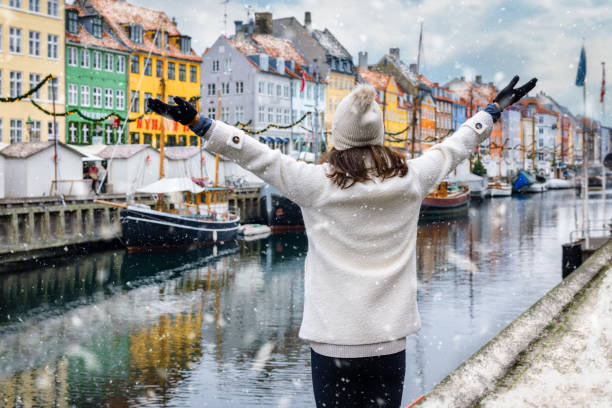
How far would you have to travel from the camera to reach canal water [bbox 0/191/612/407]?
1161 cm

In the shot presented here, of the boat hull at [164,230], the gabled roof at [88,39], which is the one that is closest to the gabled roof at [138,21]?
the gabled roof at [88,39]

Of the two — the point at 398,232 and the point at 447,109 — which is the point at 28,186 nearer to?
the point at 398,232

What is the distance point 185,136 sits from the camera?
52.1m

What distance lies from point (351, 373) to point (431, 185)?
774mm

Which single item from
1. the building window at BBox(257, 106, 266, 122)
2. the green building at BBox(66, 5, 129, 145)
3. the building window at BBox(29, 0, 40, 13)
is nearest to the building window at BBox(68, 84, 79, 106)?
the green building at BBox(66, 5, 129, 145)

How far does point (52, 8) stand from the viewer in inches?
1647

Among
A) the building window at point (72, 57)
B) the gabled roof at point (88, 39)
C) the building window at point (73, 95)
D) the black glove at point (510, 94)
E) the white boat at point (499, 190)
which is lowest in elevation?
the white boat at point (499, 190)

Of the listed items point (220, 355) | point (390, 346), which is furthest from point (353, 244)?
point (220, 355)

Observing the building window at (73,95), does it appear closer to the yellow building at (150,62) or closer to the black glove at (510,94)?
the yellow building at (150,62)

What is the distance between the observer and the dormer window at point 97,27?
46094 millimetres

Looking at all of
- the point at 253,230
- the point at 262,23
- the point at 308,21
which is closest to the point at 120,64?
the point at 253,230

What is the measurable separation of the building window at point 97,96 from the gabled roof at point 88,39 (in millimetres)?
2601

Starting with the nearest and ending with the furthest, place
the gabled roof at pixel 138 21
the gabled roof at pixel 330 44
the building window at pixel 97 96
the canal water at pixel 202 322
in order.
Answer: the canal water at pixel 202 322 < the building window at pixel 97 96 < the gabled roof at pixel 138 21 < the gabled roof at pixel 330 44

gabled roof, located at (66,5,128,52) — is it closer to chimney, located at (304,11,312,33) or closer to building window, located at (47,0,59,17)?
building window, located at (47,0,59,17)
